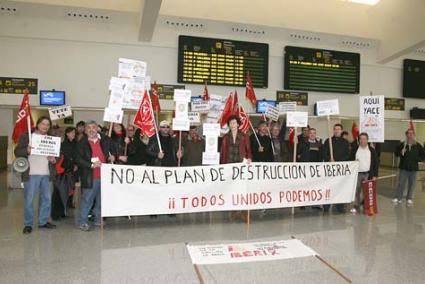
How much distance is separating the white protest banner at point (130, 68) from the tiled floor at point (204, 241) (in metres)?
2.23

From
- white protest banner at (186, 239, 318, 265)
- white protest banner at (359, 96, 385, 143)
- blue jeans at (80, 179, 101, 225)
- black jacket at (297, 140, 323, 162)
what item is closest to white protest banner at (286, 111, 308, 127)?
black jacket at (297, 140, 323, 162)

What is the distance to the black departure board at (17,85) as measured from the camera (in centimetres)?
762

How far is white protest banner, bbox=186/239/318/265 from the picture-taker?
388 cm

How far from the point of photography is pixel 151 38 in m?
8.06

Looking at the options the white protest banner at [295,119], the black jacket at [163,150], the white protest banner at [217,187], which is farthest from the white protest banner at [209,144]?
the white protest banner at [295,119]

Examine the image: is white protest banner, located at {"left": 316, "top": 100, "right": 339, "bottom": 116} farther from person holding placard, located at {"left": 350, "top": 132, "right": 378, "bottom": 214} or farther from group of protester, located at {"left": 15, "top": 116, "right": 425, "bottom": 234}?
person holding placard, located at {"left": 350, "top": 132, "right": 378, "bottom": 214}

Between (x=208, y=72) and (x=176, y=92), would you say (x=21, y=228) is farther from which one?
(x=208, y=72)

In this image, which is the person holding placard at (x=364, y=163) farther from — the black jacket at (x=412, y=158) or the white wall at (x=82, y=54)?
the white wall at (x=82, y=54)

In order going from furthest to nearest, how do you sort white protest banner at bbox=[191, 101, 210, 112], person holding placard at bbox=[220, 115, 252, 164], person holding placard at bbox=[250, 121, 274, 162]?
white protest banner at bbox=[191, 101, 210, 112], person holding placard at bbox=[250, 121, 274, 162], person holding placard at bbox=[220, 115, 252, 164]

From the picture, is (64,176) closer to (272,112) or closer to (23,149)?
(23,149)

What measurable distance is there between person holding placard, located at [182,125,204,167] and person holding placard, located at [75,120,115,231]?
1584mm

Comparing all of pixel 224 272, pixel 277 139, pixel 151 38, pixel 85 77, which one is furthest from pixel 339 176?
pixel 85 77

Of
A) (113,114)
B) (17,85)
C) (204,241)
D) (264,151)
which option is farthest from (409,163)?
(17,85)

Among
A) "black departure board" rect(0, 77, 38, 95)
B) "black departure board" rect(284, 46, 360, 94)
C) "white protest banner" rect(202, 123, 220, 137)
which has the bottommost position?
"white protest banner" rect(202, 123, 220, 137)
